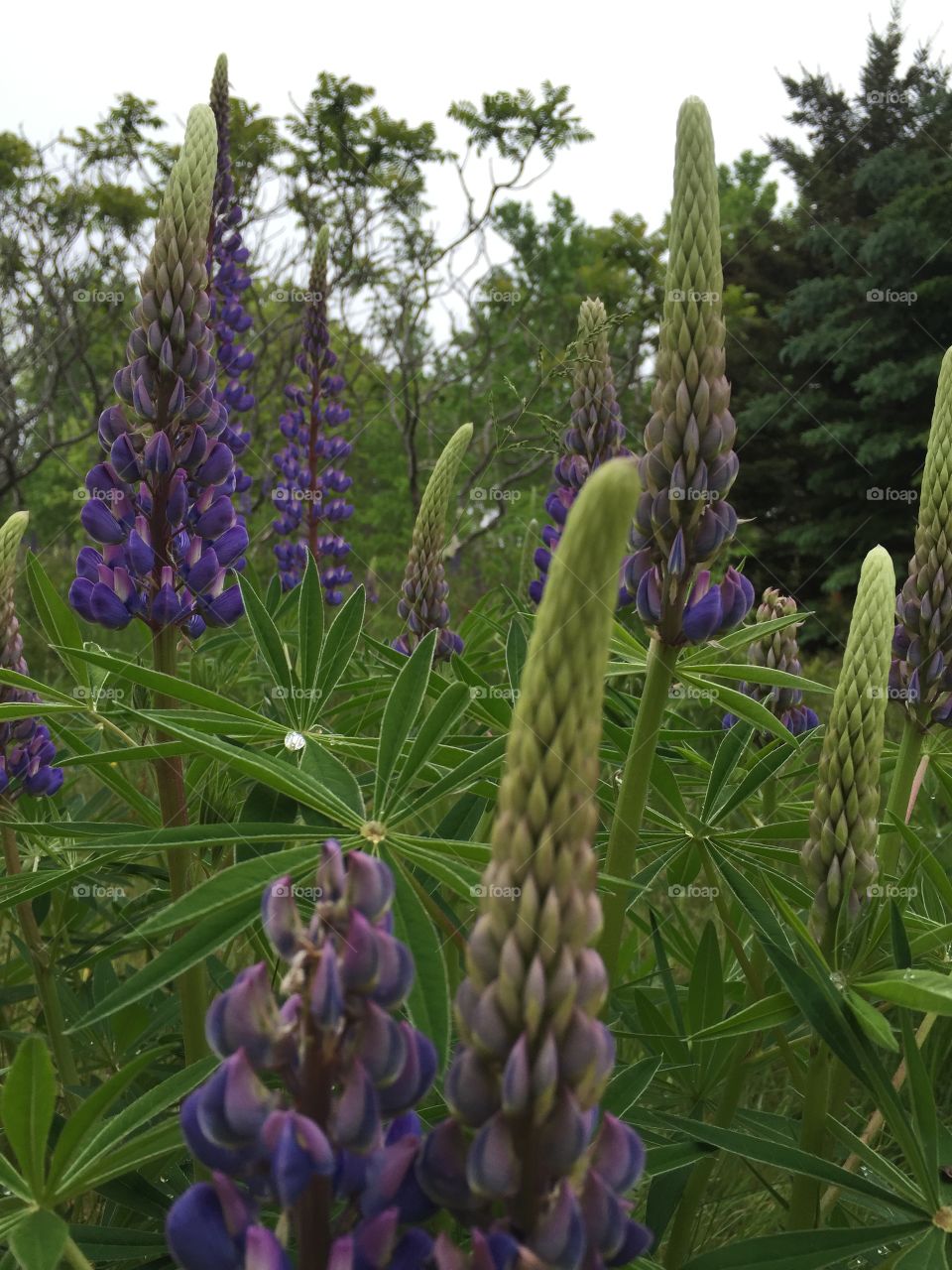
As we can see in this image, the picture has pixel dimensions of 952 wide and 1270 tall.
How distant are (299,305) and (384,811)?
448 inches

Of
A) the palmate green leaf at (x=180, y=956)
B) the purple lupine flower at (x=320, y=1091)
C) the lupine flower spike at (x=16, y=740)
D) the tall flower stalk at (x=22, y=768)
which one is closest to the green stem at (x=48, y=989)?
the tall flower stalk at (x=22, y=768)

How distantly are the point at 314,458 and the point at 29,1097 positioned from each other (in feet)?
13.3

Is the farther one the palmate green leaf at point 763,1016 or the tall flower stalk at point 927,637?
the tall flower stalk at point 927,637

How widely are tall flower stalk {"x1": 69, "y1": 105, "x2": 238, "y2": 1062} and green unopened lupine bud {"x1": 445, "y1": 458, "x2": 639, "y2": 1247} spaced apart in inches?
46.4

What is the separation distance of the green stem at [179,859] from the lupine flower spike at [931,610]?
1.29m

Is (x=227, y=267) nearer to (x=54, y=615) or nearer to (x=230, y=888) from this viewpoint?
(x=54, y=615)

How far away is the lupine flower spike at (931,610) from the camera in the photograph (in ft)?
6.36

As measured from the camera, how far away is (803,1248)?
129cm

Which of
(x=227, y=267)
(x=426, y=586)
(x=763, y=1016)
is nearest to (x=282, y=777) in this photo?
(x=763, y=1016)

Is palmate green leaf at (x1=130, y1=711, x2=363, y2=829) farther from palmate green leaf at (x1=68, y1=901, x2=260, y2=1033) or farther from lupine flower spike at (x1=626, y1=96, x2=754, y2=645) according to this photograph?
lupine flower spike at (x1=626, y1=96, x2=754, y2=645)

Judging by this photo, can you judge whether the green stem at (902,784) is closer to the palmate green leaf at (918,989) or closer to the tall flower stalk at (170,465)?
the palmate green leaf at (918,989)

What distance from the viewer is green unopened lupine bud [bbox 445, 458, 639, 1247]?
2.18ft

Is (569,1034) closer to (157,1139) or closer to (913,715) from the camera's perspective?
(157,1139)

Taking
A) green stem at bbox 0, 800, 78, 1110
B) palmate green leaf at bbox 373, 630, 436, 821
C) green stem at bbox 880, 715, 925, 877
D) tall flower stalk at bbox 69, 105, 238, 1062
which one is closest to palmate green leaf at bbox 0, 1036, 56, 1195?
palmate green leaf at bbox 373, 630, 436, 821
